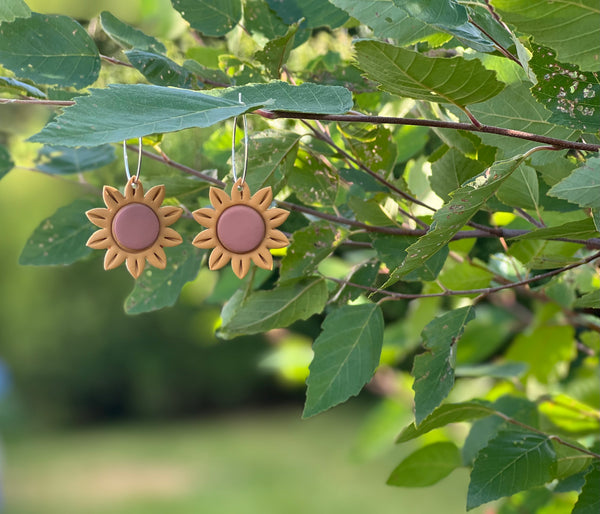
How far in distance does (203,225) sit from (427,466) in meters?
0.31

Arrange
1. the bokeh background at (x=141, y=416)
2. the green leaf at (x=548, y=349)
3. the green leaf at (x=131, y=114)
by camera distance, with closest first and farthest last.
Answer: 1. the green leaf at (x=131, y=114)
2. the green leaf at (x=548, y=349)
3. the bokeh background at (x=141, y=416)

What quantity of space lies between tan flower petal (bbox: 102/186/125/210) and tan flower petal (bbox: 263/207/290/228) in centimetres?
8

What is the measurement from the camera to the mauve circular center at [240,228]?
15.4 inches

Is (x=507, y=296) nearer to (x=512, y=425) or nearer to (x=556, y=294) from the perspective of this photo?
(x=556, y=294)

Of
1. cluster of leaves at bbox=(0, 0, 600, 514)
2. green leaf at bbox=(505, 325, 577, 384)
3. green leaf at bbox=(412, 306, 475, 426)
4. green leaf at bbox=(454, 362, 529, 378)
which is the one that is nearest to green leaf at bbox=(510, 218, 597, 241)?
cluster of leaves at bbox=(0, 0, 600, 514)

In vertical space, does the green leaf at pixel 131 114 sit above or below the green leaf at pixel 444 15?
below

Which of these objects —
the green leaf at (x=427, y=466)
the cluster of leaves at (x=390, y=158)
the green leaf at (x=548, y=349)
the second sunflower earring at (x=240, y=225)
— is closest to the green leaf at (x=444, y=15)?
the cluster of leaves at (x=390, y=158)

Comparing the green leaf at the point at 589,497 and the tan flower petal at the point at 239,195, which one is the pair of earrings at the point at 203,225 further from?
the green leaf at the point at 589,497

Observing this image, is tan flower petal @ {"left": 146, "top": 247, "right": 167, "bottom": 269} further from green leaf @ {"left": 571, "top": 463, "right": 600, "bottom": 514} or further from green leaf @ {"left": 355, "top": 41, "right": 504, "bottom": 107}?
green leaf @ {"left": 571, "top": 463, "right": 600, "bottom": 514}

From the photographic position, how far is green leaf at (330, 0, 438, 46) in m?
0.37

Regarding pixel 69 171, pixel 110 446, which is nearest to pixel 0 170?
pixel 69 171

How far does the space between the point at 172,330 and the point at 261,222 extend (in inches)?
152

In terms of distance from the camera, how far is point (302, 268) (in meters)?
0.45

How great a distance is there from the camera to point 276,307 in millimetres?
470
